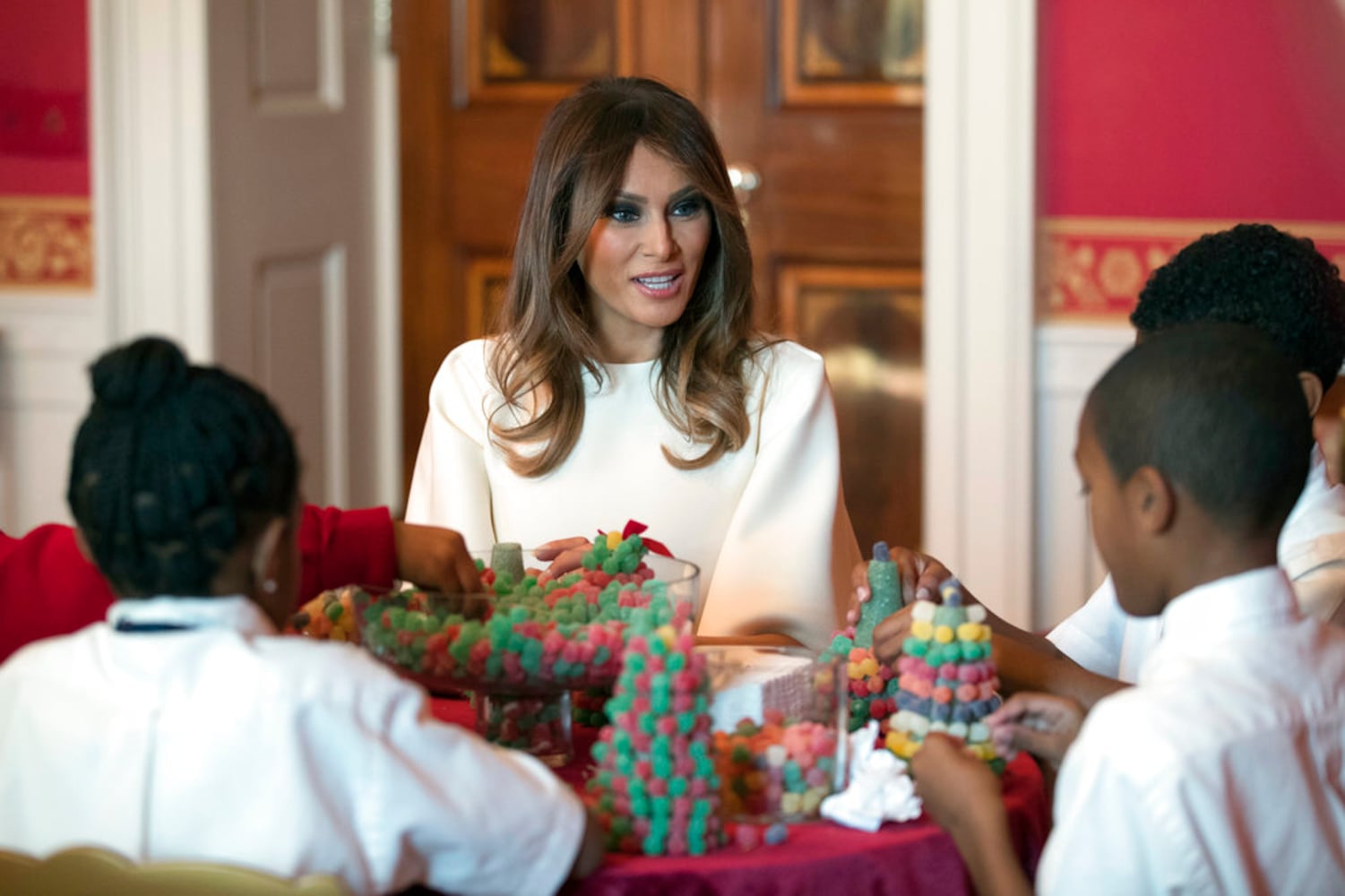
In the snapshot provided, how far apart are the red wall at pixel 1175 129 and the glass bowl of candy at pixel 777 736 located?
2248 millimetres

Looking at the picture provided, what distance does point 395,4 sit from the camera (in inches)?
176

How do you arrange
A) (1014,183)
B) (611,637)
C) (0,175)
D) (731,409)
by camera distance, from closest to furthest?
(611,637)
(731,409)
(1014,183)
(0,175)

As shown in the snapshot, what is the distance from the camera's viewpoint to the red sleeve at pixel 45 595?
1793 millimetres

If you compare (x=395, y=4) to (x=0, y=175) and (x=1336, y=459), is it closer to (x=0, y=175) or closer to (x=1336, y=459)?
(x=0, y=175)

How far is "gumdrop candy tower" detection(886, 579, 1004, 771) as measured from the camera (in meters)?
1.57

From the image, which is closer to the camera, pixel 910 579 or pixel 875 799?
pixel 875 799

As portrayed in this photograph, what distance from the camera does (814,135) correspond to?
161 inches

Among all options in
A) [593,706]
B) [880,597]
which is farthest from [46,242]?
[880,597]

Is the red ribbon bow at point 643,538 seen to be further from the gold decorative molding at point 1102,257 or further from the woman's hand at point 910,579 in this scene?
the gold decorative molding at point 1102,257

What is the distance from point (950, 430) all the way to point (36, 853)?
2.62 meters

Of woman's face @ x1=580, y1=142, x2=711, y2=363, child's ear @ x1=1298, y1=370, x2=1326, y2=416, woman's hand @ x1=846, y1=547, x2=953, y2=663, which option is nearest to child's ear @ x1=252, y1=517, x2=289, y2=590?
woman's hand @ x1=846, y1=547, x2=953, y2=663

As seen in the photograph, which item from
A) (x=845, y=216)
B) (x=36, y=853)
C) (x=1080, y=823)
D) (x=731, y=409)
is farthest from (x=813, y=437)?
(x=845, y=216)

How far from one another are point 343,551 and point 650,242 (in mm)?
687

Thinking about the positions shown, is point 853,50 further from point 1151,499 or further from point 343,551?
point 1151,499
